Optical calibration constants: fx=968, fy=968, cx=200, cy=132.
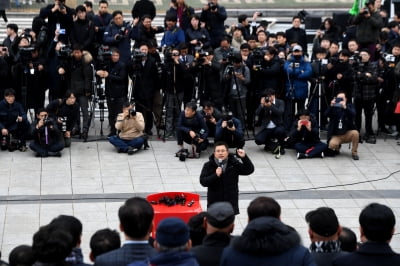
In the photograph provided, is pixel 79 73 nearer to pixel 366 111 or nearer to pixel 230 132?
pixel 230 132

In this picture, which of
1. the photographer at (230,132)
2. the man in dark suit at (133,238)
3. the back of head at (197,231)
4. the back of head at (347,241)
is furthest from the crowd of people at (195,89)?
the man in dark suit at (133,238)

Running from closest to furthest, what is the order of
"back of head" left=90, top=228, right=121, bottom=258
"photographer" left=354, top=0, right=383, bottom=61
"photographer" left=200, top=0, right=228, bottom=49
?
"back of head" left=90, top=228, right=121, bottom=258, "photographer" left=200, top=0, right=228, bottom=49, "photographer" left=354, top=0, right=383, bottom=61

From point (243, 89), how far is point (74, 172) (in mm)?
4084

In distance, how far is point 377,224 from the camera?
7586mm

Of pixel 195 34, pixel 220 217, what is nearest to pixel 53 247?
pixel 220 217

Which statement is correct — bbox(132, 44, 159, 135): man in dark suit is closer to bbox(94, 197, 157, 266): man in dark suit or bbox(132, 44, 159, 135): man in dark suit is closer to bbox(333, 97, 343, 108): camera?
bbox(333, 97, 343, 108): camera

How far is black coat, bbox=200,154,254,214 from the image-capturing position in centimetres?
1217

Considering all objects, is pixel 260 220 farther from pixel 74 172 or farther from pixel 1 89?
pixel 1 89

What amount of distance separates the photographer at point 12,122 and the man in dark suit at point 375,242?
423 inches

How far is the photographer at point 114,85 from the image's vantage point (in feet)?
60.1

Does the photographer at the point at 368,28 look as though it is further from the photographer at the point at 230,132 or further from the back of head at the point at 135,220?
the back of head at the point at 135,220

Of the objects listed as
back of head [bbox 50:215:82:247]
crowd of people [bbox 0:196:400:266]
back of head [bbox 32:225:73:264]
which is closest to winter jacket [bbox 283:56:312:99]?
crowd of people [bbox 0:196:400:266]

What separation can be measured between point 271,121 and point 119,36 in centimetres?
389

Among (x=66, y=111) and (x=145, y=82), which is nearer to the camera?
(x=66, y=111)
